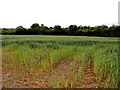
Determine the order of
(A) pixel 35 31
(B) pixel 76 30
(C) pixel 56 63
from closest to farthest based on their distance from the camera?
(C) pixel 56 63
(A) pixel 35 31
(B) pixel 76 30

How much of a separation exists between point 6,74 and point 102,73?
2.41 metres

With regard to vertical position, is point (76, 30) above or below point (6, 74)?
above

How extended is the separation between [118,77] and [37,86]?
63.7 inches

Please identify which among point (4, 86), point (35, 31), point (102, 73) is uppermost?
point (35, 31)

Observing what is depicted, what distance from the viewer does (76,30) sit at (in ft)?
89.9

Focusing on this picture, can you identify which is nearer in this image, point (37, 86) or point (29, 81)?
point (37, 86)

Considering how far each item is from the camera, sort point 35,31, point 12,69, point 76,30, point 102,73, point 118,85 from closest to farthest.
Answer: point 118,85 < point 102,73 < point 12,69 < point 35,31 < point 76,30

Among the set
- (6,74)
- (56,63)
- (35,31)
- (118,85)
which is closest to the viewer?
(118,85)

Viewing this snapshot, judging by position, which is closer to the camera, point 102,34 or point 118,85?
point 118,85

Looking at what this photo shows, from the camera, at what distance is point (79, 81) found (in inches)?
113

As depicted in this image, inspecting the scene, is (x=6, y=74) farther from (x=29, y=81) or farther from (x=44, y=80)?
(x=44, y=80)

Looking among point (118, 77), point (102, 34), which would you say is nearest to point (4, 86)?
point (118, 77)

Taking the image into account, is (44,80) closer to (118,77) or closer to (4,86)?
(4,86)

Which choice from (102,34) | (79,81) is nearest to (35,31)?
(102,34)
